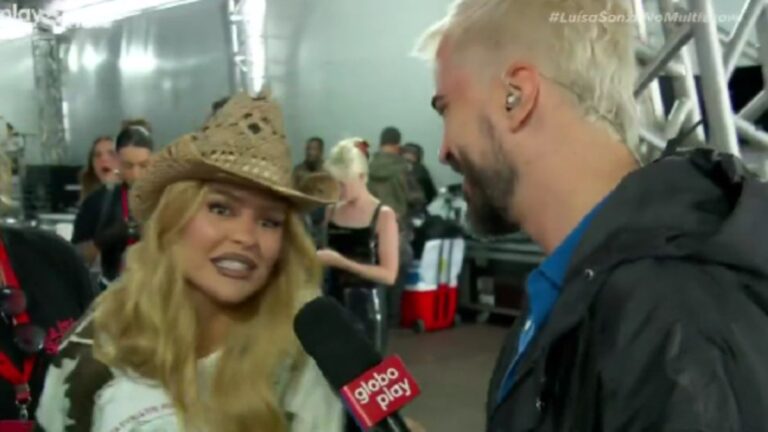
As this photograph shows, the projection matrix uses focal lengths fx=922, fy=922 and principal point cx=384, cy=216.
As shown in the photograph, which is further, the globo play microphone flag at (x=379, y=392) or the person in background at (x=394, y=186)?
the person in background at (x=394, y=186)

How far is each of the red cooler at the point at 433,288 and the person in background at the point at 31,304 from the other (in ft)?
15.9

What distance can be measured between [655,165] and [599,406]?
0.23m

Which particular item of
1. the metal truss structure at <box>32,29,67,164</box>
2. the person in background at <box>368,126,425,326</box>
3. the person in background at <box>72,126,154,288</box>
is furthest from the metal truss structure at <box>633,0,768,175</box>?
the metal truss structure at <box>32,29,67,164</box>

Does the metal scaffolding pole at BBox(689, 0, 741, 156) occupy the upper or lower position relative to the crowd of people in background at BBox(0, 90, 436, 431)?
upper

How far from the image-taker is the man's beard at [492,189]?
0.93 m

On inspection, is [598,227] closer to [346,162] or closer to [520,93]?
[520,93]

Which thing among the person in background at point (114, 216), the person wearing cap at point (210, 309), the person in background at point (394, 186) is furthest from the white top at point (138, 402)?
the person in background at point (394, 186)

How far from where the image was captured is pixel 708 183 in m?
0.80

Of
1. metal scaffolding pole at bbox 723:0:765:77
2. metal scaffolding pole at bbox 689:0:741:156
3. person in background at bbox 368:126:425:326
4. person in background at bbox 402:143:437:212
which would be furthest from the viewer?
person in background at bbox 402:143:437:212

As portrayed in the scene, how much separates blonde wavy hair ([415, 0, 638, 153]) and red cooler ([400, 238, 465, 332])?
18.3 ft

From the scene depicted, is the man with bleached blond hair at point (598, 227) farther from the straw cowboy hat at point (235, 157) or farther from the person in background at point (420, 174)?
the person in background at point (420, 174)

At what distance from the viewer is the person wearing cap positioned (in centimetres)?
135

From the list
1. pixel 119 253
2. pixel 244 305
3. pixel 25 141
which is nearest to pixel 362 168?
pixel 119 253

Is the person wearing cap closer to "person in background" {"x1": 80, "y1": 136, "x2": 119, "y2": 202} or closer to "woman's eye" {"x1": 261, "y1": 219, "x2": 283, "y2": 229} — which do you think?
"woman's eye" {"x1": 261, "y1": 219, "x2": 283, "y2": 229}
